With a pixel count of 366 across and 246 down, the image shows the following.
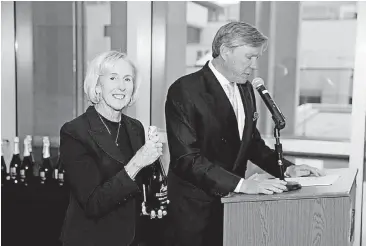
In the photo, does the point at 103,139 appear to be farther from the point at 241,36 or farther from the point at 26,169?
the point at 26,169

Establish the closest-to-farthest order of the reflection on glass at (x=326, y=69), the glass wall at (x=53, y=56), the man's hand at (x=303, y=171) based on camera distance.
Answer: the man's hand at (x=303, y=171), the reflection on glass at (x=326, y=69), the glass wall at (x=53, y=56)

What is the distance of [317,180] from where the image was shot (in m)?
2.03

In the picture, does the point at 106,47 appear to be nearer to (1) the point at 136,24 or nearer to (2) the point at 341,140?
(1) the point at 136,24

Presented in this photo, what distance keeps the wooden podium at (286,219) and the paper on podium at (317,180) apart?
127 millimetres

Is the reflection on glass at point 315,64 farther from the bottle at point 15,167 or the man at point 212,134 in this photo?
the bottle at point 15,167

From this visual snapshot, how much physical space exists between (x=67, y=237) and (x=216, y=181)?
58 cm

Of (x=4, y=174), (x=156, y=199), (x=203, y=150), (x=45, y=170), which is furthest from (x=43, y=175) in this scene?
(x=203, y=150)

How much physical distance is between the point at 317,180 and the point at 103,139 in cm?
82

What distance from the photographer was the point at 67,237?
6.14 ft

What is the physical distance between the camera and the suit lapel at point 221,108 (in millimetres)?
2146

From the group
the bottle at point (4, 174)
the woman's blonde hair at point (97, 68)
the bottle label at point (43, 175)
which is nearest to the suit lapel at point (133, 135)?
the woman's blonde hair at point (97, 68)

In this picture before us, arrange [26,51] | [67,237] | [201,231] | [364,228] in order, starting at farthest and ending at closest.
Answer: [26,51]
[364,228]
[201,231]
[67,237]

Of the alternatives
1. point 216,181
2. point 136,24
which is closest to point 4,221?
point 136,24

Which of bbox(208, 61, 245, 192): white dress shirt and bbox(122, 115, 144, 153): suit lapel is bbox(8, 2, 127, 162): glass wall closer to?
bbox(208, 61, 245, 192): white dress shirt
